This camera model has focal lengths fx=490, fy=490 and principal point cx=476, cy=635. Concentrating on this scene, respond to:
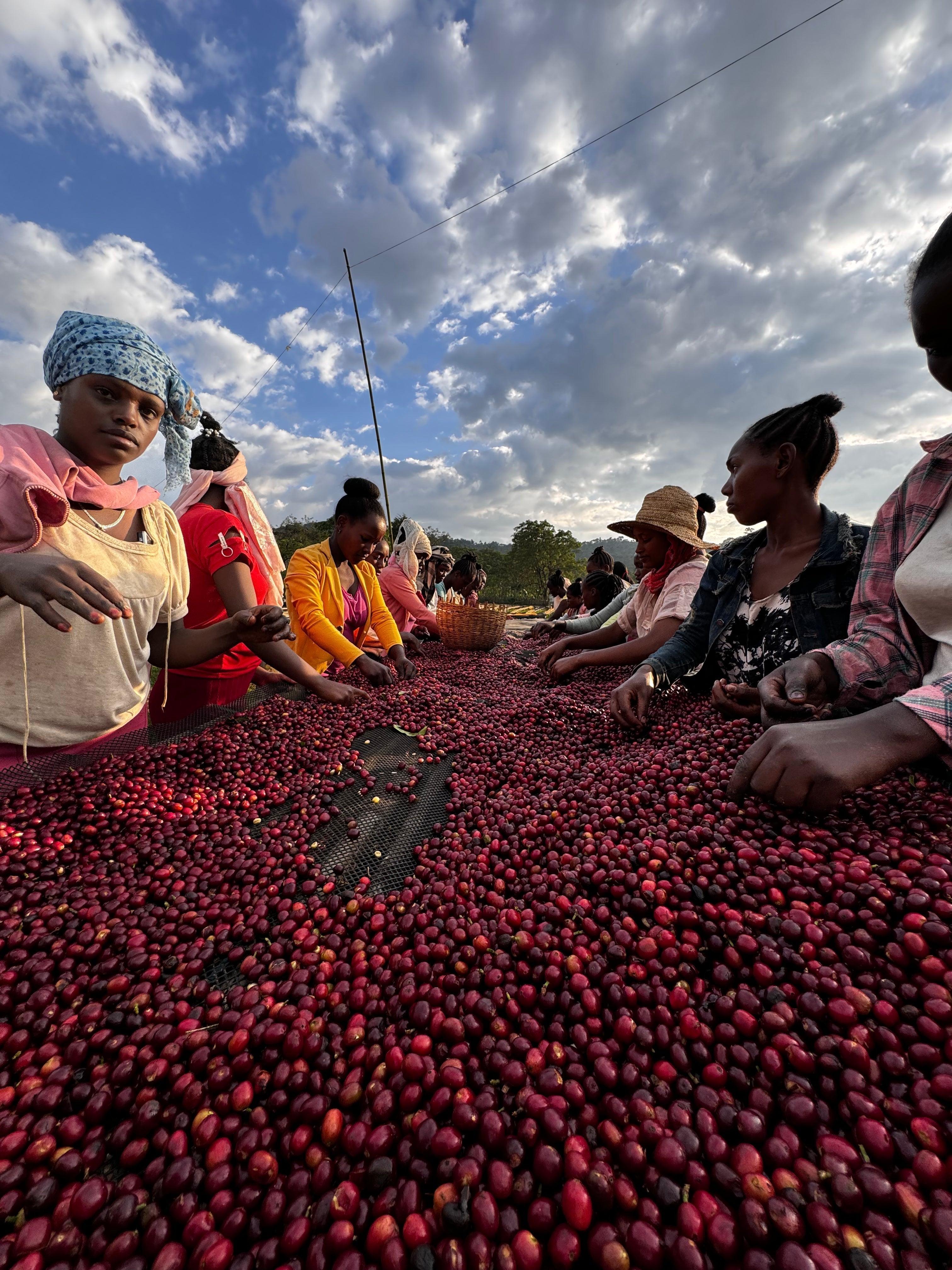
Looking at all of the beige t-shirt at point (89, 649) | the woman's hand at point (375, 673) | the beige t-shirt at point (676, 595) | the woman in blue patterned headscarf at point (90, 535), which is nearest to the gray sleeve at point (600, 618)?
the beige t-shirt at point (676, 595)

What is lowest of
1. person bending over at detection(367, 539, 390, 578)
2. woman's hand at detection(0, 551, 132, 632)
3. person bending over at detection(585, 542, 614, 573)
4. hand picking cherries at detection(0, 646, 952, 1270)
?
hand picking cherries at detection(0, 646, 952, 1270)

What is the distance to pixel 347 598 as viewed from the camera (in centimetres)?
501

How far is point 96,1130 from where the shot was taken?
3.16ft

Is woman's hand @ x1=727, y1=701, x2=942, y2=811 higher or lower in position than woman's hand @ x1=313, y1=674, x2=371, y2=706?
lower

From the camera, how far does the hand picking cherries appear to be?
31.3 inches

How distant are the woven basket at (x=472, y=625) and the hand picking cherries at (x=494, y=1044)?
14.7 feet

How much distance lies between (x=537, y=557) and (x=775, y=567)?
48.9 m

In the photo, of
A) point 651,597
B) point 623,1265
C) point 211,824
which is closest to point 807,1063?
point 623,1265

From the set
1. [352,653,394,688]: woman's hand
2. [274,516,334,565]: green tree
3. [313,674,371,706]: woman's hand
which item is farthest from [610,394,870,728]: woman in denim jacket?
[274,516,334,565]: green tree

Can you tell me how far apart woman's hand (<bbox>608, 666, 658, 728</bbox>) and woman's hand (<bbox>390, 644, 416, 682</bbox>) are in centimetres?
194

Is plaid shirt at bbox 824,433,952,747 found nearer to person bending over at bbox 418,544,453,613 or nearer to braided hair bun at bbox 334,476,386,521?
braided hair bun at bbox 334,476,386,521

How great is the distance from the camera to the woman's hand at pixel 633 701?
2.85m

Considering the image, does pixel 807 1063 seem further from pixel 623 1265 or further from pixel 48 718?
pixel 48 718

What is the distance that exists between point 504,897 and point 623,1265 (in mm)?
855
